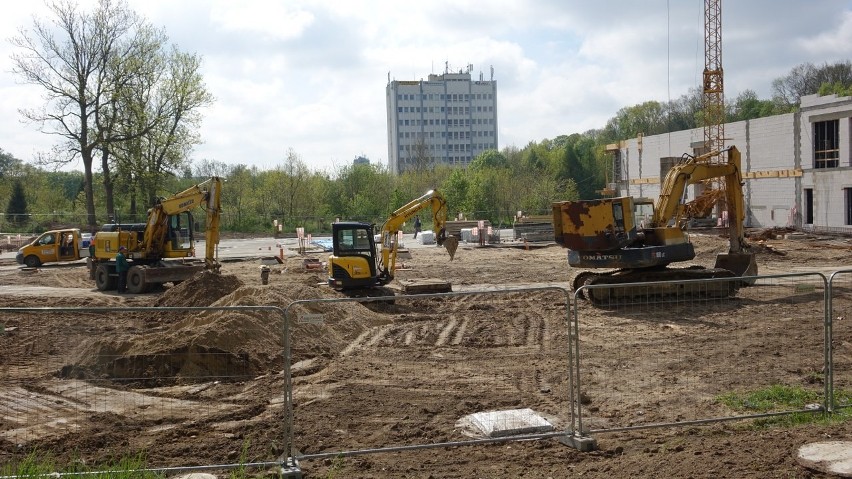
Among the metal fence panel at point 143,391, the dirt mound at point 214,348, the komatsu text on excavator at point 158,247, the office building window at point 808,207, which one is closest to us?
the metal fence panel at point 143,391

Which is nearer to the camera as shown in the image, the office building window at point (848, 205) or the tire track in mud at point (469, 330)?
the tire track in mud at point (469, 330)

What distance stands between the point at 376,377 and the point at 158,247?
56.0ft

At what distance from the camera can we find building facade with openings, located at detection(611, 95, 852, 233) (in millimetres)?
45031

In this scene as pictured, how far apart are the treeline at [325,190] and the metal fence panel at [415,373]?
43.3 m

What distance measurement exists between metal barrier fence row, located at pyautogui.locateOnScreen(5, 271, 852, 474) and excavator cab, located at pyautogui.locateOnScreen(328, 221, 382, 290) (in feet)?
12.1

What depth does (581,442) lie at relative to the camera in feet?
25.1

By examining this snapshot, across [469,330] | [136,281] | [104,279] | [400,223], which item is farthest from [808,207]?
[104,279]

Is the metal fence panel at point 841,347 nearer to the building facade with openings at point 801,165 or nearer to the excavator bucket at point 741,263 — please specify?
the excavator bucket at point 741,263

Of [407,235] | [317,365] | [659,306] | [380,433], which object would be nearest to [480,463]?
[380,433]

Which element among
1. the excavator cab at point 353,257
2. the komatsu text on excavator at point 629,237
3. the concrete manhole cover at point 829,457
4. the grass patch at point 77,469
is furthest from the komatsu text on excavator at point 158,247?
the concrete manhole cover at point 829,457

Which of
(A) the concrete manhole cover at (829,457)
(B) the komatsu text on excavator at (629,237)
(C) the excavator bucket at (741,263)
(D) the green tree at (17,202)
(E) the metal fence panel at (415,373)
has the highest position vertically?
(D) the green tree at (17,202)

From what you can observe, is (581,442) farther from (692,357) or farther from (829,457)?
(692,357)

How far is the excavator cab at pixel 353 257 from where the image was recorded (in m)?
19.6

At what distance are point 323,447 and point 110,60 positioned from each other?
2036 inches
